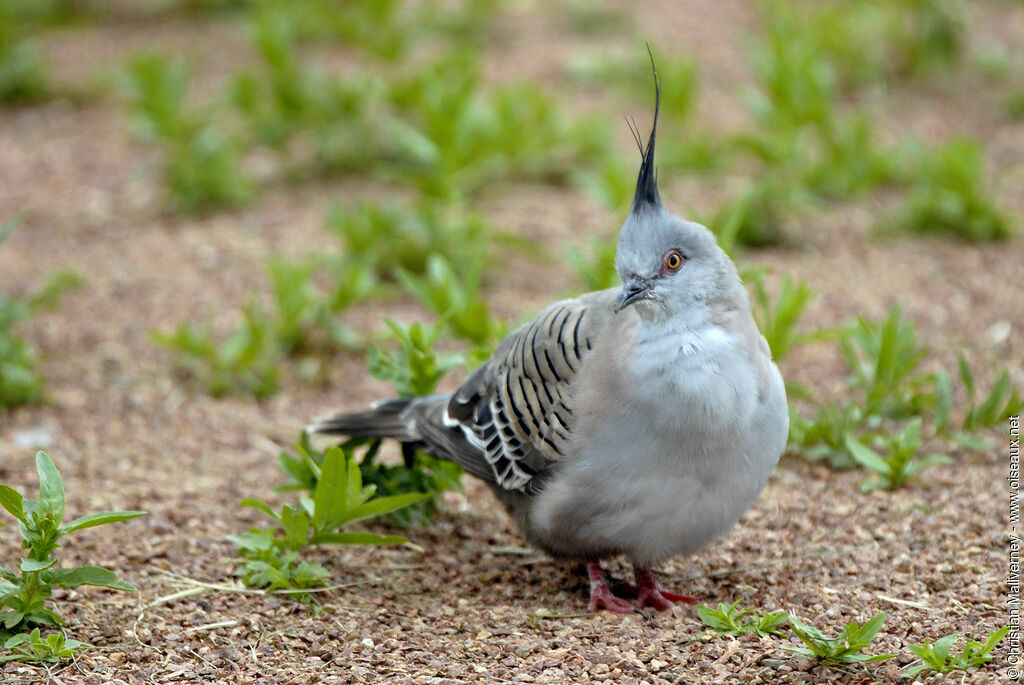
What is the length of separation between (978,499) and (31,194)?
17.6ft

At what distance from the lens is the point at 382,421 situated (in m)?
4.14

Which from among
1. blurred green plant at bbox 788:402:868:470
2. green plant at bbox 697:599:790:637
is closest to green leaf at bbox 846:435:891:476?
blurred green plant at bbox 788:402:868:470

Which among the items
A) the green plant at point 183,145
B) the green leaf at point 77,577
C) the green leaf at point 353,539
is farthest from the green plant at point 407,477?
the green plant at point 183,145

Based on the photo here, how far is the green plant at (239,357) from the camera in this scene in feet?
16.8

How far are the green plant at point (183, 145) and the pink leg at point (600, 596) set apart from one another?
3.79 meters

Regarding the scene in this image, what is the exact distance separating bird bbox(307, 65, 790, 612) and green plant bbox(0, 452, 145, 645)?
1167 millimetres

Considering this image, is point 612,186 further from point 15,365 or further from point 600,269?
point 15,365

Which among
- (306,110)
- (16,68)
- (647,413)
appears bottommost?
(647,413)

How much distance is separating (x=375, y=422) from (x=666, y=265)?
1.25 m

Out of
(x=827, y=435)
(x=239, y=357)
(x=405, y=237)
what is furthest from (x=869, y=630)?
(x=405, y=237)

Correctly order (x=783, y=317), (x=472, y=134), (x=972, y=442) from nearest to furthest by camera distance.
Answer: (x=972, y=442)
(x=783, y=317)
(x=472, y=134)

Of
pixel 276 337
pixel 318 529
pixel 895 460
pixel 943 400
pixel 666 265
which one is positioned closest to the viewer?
pixel 666 265

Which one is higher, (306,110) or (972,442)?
(306,110)

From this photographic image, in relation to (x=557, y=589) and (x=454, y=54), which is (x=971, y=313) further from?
(x=454, y=54)
